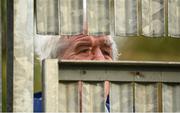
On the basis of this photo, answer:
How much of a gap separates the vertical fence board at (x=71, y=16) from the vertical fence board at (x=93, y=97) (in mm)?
256

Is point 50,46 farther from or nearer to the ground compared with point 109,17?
nearer to the ground

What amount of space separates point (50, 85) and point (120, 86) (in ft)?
1.10

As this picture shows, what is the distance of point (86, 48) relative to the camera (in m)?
3.42

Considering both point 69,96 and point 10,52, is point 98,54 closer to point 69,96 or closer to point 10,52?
point 69,96

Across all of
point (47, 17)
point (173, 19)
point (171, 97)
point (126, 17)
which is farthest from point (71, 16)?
point (171, 97)

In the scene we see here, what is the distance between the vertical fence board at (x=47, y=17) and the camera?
3002mm

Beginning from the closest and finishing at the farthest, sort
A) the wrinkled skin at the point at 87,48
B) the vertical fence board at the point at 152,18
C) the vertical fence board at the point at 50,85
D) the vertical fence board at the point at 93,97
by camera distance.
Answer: the vertical fence board at the point at 50,85 < the vertical fence board at the point at 93,97 < the vertical fence board at the point at 152,18 < the wrinkled skin at the point at 87,48

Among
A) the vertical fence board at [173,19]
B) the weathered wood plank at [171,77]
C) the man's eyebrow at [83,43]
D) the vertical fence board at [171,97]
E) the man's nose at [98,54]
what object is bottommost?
the vertical fence board at [171,97]

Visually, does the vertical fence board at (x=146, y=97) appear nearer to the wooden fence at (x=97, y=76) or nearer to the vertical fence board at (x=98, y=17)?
the wooden fence at (x=97, y=76)

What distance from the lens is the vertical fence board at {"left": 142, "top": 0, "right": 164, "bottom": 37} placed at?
3086mm

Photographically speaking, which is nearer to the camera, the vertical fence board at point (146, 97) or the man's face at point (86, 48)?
the vertical fence board at point (146, 97)

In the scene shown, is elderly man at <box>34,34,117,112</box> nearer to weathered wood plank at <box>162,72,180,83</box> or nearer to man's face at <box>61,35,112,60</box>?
man's face at <box>61,35,112,60</box>

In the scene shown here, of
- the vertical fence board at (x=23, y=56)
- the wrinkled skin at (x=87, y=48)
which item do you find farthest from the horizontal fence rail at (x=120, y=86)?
the wrinkled skin at (x=87, y=48)

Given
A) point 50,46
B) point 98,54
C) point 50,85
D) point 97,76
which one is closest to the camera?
point 50,85
